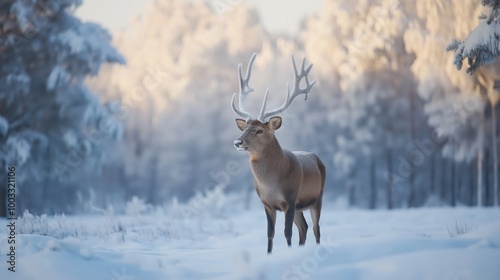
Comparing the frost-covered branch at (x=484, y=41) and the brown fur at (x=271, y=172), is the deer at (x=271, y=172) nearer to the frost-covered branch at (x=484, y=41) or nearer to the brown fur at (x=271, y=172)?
the brown fur at (x=271, y=172)

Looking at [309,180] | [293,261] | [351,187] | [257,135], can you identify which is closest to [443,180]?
[351,187]

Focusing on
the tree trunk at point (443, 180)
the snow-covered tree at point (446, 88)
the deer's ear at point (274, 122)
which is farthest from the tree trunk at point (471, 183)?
the deer's ear at point (274, 122)

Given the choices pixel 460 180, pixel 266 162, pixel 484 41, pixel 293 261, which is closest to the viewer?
pixel 293 261

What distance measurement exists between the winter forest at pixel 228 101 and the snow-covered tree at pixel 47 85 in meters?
0.03

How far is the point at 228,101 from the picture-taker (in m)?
22.1

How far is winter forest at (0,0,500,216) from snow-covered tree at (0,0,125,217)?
32 mm

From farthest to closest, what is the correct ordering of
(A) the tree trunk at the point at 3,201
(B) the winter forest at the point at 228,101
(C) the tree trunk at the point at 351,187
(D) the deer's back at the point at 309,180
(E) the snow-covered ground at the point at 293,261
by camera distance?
(C) the tree trunk at the point at 351,187
(B) the winter forest at the point at 228,101
(A) the tree trunk at the point at 3,201
(D) the deer's back at the point at 309,180
(E) the snow-covered ground at the point at 293,261

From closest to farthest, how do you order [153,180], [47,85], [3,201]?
1. [3,201]
2. [47,85]
3. [153,180]

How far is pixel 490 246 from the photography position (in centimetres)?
499

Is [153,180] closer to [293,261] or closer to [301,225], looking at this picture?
[301,225]

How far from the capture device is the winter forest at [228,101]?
500 inches

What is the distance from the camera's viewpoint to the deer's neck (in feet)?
18.0

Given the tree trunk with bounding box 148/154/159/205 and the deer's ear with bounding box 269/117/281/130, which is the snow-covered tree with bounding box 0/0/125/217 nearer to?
the deer's ear with bounding box 269/117/281/130

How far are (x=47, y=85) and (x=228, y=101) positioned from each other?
9.91 metres
